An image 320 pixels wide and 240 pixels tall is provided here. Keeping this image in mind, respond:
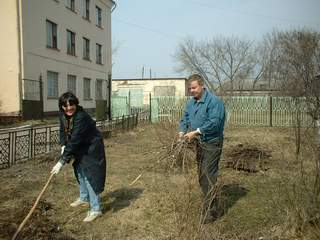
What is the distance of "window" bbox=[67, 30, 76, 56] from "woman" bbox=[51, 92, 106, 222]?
21.5m

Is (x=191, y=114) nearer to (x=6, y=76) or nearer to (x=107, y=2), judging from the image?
(x=6, y=76)

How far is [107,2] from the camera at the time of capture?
109ft

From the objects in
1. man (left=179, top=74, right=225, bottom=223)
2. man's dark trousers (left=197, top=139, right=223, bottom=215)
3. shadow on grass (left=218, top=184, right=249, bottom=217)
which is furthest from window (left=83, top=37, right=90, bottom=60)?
man's dark trousers (left=197, top=139, right=223, bottom=215)

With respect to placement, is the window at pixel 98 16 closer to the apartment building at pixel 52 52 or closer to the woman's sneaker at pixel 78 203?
the apartment building at pixel 52 52

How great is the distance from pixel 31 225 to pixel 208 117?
2377mm

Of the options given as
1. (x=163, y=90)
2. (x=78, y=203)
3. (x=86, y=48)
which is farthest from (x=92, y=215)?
(x=163, y=90)

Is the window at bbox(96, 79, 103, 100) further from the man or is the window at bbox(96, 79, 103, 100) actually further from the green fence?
the man

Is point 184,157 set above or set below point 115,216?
above

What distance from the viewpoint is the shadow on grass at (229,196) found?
5750 millimetres

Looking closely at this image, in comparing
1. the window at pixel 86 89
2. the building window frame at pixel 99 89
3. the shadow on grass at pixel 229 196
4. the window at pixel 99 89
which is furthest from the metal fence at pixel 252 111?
the shadow on grass at pixel 229 196

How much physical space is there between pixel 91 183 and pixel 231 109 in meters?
17.9

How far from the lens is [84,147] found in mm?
5504

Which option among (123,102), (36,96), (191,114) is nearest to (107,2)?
(123,102)

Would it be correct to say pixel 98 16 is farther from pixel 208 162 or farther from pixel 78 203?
pixel 208 162
